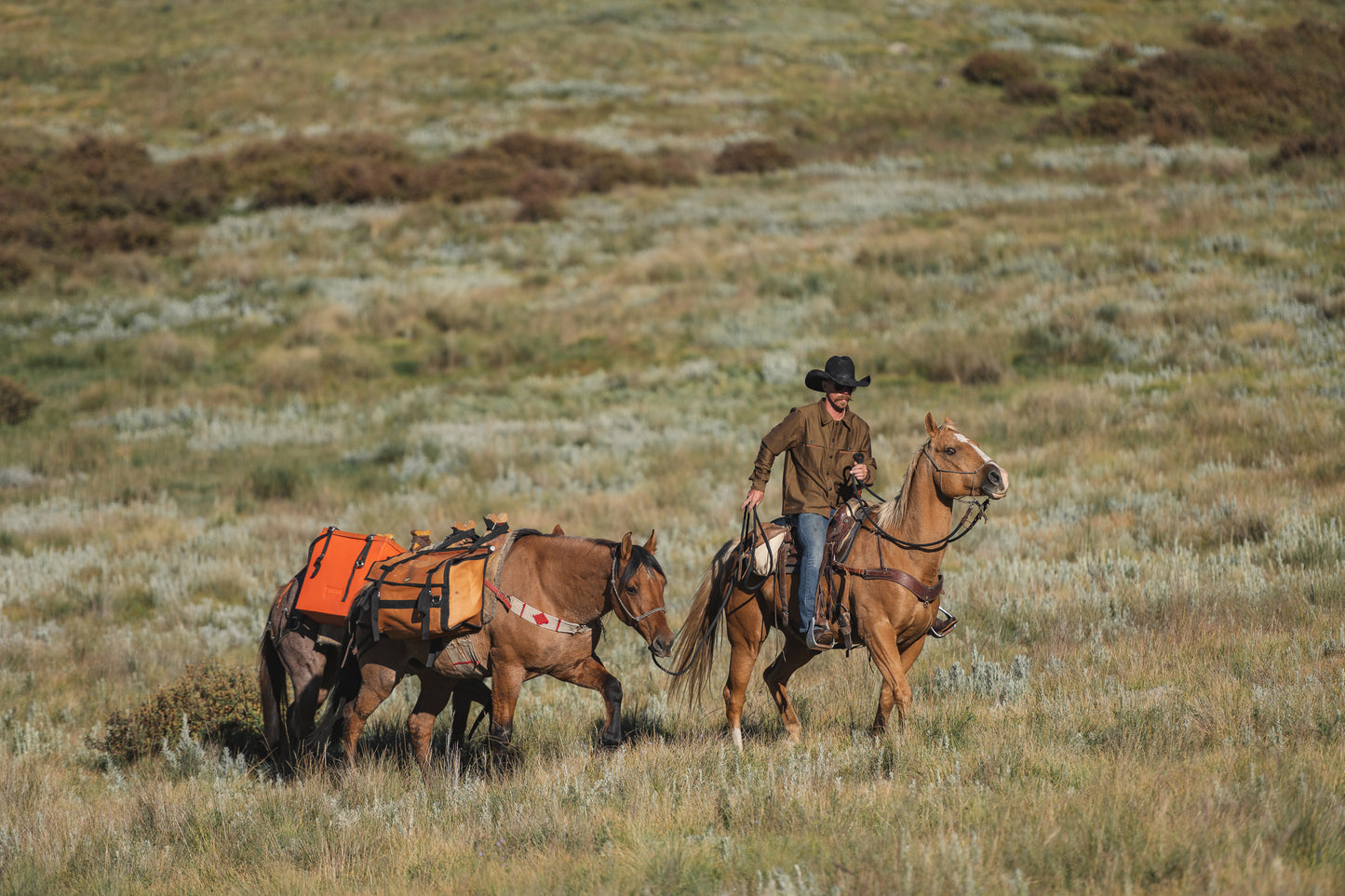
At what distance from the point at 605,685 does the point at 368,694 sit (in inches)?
66.3

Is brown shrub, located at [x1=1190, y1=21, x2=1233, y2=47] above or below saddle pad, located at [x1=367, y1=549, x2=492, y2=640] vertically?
above

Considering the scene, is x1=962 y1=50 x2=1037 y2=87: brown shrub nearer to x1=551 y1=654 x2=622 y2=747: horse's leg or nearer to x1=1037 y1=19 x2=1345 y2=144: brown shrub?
x1=1037 y1=19 x2=1345 y2=144: brown shrub

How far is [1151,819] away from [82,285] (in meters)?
29.7

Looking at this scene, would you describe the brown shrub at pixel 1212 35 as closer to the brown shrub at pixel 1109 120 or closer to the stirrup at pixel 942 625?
the brown shrub at pixel 1109 120

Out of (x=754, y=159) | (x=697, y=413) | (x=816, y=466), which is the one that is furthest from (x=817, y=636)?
(x=754, y=159)

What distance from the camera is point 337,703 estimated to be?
23.3ft

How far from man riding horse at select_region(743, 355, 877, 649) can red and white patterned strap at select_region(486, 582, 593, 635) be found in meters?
1.34

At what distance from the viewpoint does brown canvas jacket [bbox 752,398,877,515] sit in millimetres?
6578

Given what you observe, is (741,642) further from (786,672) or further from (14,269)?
(14,269)

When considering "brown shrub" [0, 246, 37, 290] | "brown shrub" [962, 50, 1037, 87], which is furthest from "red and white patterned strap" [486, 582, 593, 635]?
"brown shrub" [962, 50, 1037, 87]

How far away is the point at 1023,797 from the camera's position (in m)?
4.71

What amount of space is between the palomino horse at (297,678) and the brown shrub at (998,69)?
149 ft

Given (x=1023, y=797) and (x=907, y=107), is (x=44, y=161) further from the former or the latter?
(x=1023, y=797)

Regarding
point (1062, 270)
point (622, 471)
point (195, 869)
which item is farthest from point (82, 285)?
point (195, 869)
